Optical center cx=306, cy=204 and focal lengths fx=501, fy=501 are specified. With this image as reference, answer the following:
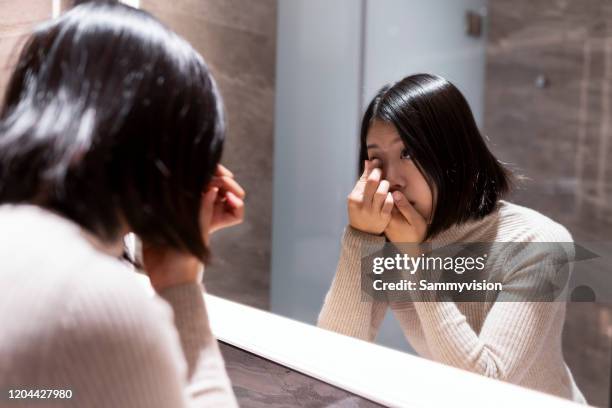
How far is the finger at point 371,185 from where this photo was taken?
2.13ft

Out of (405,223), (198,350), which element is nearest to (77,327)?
(198,350)

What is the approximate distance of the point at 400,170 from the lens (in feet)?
2.15

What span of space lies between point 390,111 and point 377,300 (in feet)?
0.91

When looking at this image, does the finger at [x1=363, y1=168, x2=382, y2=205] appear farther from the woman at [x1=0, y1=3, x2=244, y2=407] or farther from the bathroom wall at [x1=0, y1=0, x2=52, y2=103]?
the bathroom wall at [x1=0, y1=0, x2=52, y2=103]

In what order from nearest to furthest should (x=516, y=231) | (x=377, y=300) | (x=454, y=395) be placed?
(x=454, y=395) → (x=516, y=231) → (x=377, y=300)

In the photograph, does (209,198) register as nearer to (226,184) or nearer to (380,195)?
(226,184)

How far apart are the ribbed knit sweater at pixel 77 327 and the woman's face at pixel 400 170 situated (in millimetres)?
424

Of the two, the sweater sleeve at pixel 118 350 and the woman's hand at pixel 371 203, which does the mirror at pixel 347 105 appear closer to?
the woman's hand at pixel 371 203

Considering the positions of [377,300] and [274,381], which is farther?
[377,300]

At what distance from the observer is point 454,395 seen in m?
0.49

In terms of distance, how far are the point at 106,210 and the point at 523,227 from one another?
506 mm

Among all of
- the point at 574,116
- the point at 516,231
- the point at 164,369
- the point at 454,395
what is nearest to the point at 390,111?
the point at 516,231

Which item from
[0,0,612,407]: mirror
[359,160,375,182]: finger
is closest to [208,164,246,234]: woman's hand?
[0,0,612,407]: mirror

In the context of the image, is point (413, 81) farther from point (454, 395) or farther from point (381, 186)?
point (454, 395)
